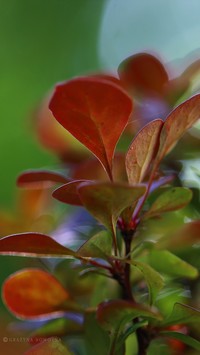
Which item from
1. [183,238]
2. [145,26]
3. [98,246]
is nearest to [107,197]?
[98,246]

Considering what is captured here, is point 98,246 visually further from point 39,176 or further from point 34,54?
point 34,54

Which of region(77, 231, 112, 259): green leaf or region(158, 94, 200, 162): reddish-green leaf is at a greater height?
region(158, 94, 200, 162): reddish-green leaf

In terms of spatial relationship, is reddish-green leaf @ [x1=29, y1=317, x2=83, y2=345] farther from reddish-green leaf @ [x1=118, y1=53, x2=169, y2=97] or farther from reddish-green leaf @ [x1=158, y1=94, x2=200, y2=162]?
reddish-green leaf @ [x1=118, y1=53, x2=169, y2=97]

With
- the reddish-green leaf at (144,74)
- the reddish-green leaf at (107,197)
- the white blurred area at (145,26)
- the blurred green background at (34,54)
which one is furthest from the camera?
the white blurred area at (145,26)

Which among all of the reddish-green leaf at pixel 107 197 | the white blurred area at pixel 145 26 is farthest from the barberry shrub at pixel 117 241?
the white blurred area at pixel 145 26

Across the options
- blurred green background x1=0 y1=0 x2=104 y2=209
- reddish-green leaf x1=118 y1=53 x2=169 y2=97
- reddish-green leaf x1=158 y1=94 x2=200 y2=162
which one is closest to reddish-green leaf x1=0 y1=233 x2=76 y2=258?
reddish-green leaf x1=158 y1=94 x2=200 y2=162

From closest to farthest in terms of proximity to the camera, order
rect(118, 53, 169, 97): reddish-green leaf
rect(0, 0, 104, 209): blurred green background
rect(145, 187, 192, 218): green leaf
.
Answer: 1. rect(145, 187, 192, 218): green leaf
2. rect(118, 53, 169, 97): reddish-green leaf
3. rect(0, 0, 104, 209): blurred green background

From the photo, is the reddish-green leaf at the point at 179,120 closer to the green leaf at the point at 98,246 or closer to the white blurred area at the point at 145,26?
the green leaf at the point at 98,246
